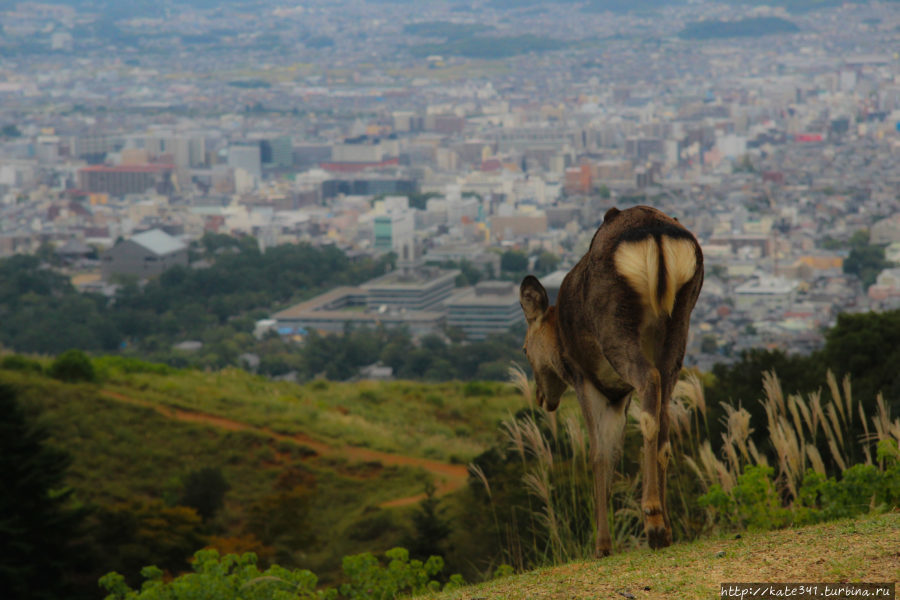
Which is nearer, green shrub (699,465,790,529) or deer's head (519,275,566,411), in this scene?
deer's head (519,275,566,411)

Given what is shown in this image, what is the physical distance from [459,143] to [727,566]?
82.3 m

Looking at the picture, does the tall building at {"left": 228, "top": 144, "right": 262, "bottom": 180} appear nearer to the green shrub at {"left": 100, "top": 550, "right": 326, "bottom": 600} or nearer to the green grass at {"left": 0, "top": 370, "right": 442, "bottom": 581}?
the green grass at {"left": 0, "top": 370, "right": 442, "bottom": 581}

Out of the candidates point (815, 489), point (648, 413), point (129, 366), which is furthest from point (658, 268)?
point (129, 366)

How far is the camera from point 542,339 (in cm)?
296

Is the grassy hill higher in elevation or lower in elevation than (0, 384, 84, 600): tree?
lower

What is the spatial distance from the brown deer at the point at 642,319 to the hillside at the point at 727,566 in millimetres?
135

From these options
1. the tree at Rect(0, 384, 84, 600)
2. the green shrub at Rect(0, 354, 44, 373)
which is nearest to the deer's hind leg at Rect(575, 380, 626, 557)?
the tree at Rect(0, 384, 84, 600)

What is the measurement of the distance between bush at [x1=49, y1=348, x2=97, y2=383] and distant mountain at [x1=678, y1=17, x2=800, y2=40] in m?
97.2

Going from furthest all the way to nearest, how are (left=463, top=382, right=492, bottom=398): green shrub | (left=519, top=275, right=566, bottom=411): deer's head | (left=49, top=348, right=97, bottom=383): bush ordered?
(left=463, top=382, right=492, bottom=398): green shrub → (left=49, top=348, right=97, bottom=383): bush → (left=519, top=275, right=566, bottom=411): deer's head

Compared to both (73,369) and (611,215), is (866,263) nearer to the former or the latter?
(73,369)

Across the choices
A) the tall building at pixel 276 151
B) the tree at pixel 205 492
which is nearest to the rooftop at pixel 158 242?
the tall building at pixel 276 151

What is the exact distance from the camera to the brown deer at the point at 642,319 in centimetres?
257

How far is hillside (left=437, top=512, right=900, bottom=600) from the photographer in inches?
90.4

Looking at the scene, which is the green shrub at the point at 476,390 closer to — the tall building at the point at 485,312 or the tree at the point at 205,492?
the tree at the point at 205,492
